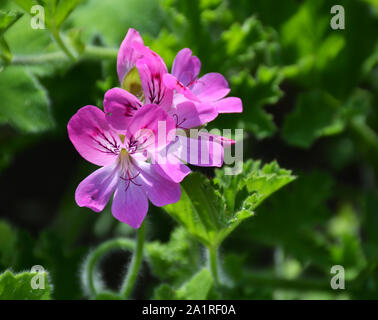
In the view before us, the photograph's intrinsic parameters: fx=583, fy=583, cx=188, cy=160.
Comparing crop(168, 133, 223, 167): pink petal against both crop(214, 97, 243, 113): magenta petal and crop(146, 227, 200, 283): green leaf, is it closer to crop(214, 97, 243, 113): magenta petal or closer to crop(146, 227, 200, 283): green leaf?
crop(214, 97, 243, 113): magenta petal

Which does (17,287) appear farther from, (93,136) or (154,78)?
(154,78)

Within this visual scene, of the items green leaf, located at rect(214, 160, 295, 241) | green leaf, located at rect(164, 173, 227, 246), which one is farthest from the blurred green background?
green leaf, located at rect(214, 160, 295, 241)

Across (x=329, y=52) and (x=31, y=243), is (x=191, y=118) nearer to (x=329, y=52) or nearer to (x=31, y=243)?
(x=31, y=243)

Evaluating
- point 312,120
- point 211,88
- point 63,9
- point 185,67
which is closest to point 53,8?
point 63,9

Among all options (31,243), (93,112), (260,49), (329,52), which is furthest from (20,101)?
(329,52)

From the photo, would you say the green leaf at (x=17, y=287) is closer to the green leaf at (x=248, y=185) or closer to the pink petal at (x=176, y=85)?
the green leaf at (x=248, y=185)

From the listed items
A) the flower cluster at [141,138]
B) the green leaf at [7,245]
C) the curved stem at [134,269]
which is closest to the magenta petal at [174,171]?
the flower cluster at [141,138]
